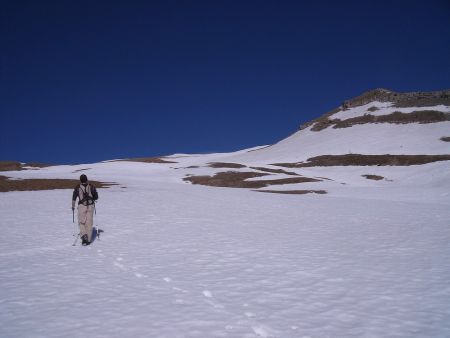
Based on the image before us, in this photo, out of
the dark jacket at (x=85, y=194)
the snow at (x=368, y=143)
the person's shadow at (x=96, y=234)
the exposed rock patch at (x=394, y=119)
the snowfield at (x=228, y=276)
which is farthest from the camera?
the exposed rock patch at (x=394, y=119)

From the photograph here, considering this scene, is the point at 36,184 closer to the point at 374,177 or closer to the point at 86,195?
the point at 86,195

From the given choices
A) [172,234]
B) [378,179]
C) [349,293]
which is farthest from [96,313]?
[378,179]

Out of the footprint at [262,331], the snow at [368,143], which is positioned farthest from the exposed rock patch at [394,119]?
the footprint at [262,331]

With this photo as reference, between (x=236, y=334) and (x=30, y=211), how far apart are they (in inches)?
787

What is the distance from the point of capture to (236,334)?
6.39 m

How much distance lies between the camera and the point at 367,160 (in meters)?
63.6

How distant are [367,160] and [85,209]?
5686 cm

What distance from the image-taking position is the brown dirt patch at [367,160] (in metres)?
60.0

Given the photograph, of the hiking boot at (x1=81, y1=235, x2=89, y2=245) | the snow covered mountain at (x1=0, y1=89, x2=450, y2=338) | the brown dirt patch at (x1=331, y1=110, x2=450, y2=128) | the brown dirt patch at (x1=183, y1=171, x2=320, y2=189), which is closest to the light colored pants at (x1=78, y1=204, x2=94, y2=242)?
the hiking boot at (x1=81, y1=235, x2=89, y2=245)

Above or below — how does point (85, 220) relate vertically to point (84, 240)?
above

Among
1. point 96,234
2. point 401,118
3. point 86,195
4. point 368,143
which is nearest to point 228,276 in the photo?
point 86,195

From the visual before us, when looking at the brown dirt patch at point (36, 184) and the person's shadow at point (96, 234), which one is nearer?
the person's shadow at point (96, 234)

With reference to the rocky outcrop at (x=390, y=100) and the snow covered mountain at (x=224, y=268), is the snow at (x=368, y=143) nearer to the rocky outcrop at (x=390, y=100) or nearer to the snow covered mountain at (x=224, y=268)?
the rocky outcrop at (x=390, y=100)

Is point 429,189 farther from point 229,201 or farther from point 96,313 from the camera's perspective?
point 96,313
